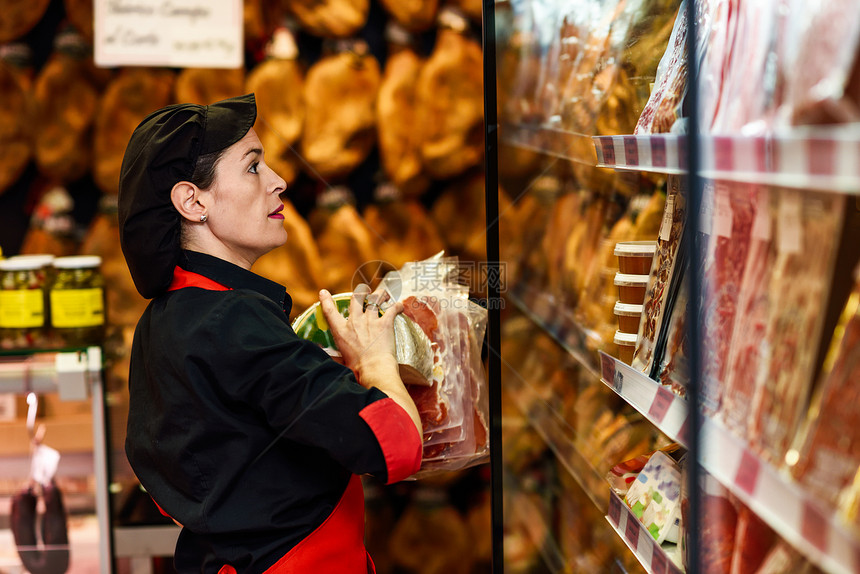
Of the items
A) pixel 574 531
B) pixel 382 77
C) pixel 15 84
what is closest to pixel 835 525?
pixel 574 531

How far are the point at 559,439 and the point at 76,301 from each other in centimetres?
141

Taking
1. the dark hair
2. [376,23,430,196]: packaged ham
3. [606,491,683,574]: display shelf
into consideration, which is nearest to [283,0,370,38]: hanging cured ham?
[376,23,430,196]: packaged ham

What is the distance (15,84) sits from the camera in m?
2.39

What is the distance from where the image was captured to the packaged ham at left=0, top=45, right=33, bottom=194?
2.38 metres

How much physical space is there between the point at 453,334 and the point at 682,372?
44 centimetres

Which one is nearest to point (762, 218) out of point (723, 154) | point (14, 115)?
point (723, 154)

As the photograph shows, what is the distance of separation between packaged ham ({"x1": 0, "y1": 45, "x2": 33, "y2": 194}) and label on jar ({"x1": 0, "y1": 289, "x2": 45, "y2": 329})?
21.0 inches

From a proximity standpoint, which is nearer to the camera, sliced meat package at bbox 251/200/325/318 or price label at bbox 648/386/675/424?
price label at bbox 648/386/675/424

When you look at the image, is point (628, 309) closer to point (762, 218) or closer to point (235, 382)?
point (762, 218)

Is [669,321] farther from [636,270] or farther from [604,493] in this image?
[604,493]

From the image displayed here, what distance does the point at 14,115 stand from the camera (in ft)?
7.82

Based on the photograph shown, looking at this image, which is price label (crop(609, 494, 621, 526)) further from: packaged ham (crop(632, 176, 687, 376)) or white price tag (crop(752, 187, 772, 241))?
white price tag (crop(752, 187, 772, 241))

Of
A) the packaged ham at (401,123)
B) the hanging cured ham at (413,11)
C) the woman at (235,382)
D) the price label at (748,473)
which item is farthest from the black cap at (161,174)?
the hanging cured ham at (413,11)

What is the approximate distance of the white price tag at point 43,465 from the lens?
2.11 metres
